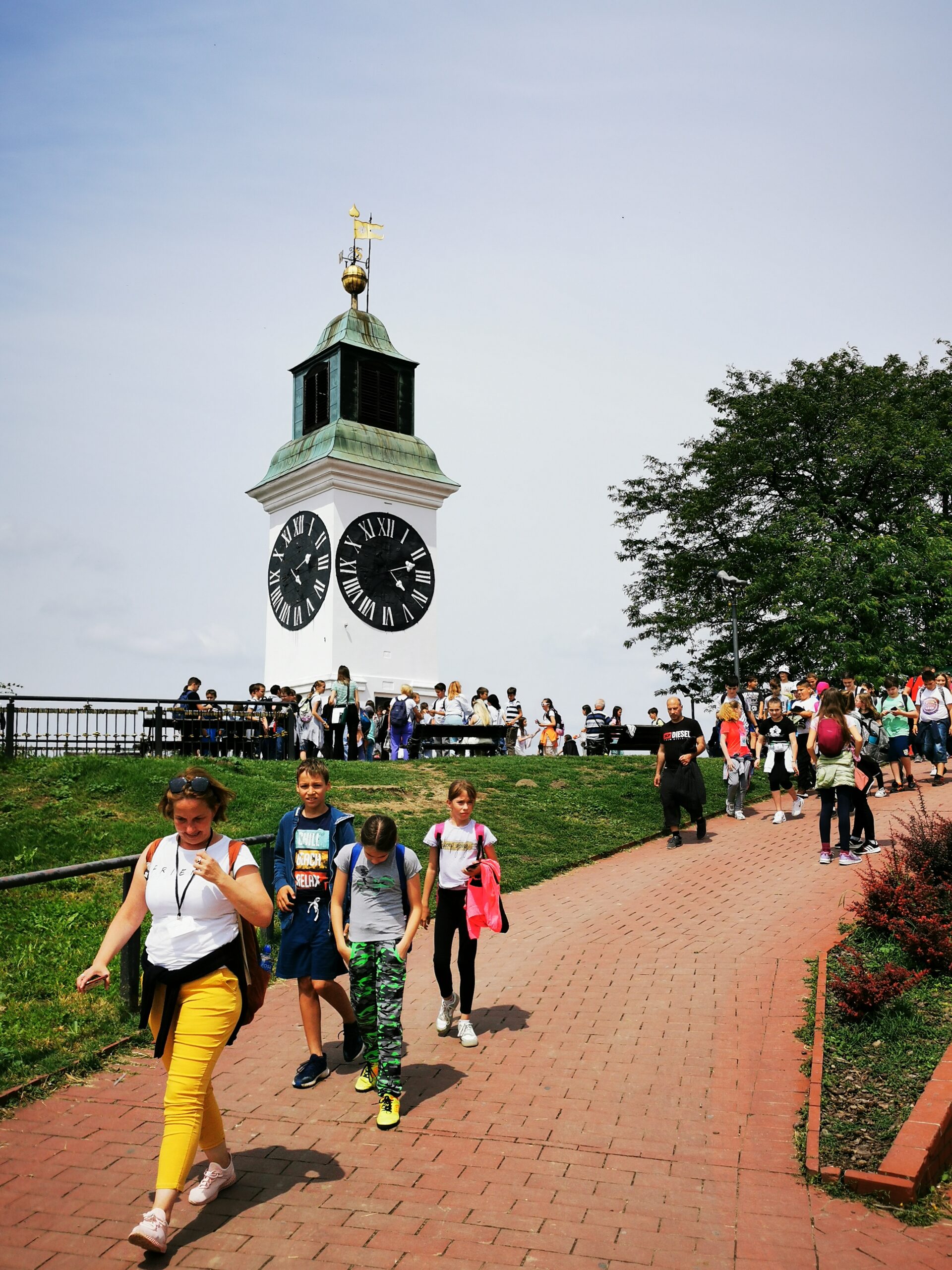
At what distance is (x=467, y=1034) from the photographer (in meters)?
7.44

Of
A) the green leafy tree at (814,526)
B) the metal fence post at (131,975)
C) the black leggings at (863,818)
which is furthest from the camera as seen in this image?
the green leafy tree at (814,526)

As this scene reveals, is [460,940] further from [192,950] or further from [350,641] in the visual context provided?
[350,641]

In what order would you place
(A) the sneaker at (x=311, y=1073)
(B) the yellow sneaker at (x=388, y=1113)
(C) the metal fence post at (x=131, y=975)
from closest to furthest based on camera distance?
(B) the yellow sneaker at (x=388, y=1113)
(A) the sneaker at (x=311, y=1073)
(C) the metal fence post at (x=131, y=975)

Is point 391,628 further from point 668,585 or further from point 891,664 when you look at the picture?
point 891,664

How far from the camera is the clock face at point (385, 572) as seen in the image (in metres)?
31.8

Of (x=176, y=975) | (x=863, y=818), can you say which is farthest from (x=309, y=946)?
(x=863, y=818)

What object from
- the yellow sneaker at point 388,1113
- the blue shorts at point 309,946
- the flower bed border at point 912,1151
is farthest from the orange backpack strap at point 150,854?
the flower bed border at point 912,1151

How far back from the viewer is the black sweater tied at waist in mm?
4863

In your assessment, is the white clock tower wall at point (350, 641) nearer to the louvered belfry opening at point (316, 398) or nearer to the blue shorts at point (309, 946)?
the louvered belfry opening at point (316, 398)

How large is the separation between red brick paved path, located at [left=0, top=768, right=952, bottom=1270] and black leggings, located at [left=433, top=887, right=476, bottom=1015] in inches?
14.1

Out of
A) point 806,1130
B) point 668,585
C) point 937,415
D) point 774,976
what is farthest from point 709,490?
point 806,1130

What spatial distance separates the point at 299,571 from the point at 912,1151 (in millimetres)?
28609

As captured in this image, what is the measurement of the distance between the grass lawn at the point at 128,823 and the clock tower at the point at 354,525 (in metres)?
11.1

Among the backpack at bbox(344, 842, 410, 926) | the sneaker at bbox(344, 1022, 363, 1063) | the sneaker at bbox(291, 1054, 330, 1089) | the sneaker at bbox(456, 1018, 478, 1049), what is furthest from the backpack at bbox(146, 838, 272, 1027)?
the sneaker at bbox(456, 1018, 478, 1049)
